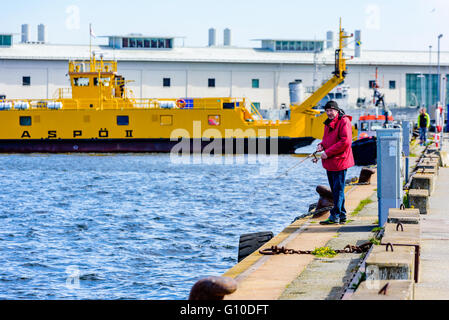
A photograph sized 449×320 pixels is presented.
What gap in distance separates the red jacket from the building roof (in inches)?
2176

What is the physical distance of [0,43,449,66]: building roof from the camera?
68125mm

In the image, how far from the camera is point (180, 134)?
41281 mm

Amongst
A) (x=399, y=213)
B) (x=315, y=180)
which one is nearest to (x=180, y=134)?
(x=315, y=180)

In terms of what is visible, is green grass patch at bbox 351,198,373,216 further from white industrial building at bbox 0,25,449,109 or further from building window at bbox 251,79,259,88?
building window at bbox 251,79,259,88

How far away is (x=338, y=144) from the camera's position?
10.9 meters

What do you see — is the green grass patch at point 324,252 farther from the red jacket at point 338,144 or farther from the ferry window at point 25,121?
the ferry window at point 25,121

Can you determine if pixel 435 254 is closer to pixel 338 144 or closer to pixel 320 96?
pixel 338 144

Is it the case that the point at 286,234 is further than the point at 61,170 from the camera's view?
No

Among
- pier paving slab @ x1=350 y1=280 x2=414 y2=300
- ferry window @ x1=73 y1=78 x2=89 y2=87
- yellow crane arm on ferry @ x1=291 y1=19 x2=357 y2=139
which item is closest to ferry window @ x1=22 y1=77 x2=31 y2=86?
ferry window @ x1=73 y1=78 x2=89 y2=87

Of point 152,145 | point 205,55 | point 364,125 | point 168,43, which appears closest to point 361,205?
point 364,125

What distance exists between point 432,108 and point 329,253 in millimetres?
60386

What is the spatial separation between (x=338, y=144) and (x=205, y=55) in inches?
2430
